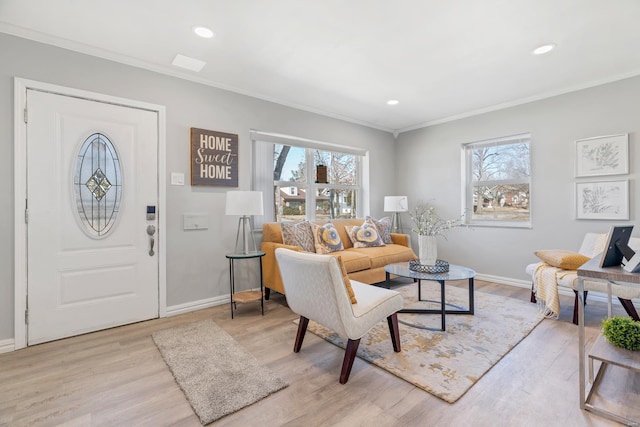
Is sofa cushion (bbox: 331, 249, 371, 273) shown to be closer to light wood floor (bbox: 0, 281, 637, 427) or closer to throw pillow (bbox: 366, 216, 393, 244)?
→ throw pillow (bbox: 366, 216, 393, 244)

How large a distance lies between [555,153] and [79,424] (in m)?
5.06

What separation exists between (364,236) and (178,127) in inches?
105

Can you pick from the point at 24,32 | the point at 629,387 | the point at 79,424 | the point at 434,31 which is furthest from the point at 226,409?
the point at 24,32

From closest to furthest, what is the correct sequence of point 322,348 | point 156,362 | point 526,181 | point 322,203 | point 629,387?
point 629,387, point 156,362, point 322,348, point 526,181, point 322,203

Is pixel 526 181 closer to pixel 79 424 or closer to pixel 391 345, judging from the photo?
pixel 391 345

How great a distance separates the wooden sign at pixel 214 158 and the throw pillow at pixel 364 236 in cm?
176

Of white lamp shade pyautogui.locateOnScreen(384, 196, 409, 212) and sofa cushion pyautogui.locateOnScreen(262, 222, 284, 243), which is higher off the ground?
white lamp shade pyautogui.locateOnScreen(384, 196, 409, 212)

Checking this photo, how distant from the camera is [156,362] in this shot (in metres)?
2.11

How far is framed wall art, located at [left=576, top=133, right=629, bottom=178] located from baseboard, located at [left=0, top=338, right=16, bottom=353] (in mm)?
5800


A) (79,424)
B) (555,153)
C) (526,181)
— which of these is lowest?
(79,424)

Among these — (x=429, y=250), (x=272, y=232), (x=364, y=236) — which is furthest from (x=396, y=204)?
(x=272, y=232)

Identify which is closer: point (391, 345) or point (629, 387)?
point (629, 387)

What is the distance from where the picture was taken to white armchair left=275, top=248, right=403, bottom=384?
69.0 inches

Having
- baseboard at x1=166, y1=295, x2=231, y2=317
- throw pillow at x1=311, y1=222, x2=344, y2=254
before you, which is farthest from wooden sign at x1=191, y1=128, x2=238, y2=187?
baseboard at x1=166, y1=295, x2=231, y2=317
